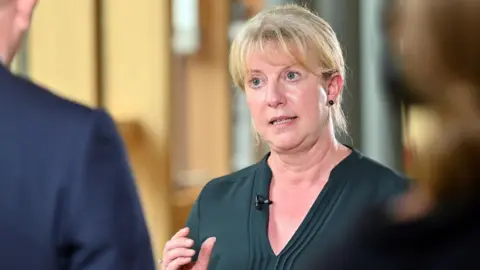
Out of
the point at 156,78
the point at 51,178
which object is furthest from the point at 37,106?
the point at 156,78

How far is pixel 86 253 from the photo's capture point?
31.4 inches

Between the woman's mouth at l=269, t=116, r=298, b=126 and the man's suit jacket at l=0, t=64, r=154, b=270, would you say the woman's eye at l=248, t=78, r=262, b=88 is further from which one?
the man's suit jacket at l=0, t=64, r=154, b=270

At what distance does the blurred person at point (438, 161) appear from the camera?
0.49 m

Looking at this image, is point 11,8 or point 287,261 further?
point 287,261

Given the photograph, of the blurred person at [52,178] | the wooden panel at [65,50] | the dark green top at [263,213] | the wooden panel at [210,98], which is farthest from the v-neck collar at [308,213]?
the wooden panel at [65,50]

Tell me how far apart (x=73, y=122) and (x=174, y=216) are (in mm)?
992

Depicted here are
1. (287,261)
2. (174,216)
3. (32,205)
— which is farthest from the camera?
(174,216)

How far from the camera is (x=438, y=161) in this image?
0.51 meters

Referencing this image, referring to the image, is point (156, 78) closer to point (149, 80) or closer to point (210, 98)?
point (149, 80)

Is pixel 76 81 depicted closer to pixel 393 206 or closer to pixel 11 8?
pixel 11 8

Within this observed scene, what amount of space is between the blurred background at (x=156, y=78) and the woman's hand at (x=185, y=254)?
511 millimetres

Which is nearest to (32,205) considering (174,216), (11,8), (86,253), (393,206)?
(86,253)

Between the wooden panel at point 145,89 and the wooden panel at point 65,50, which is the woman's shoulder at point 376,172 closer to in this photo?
the wooden panel at point 145,89

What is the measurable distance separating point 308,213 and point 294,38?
0.83 feet
